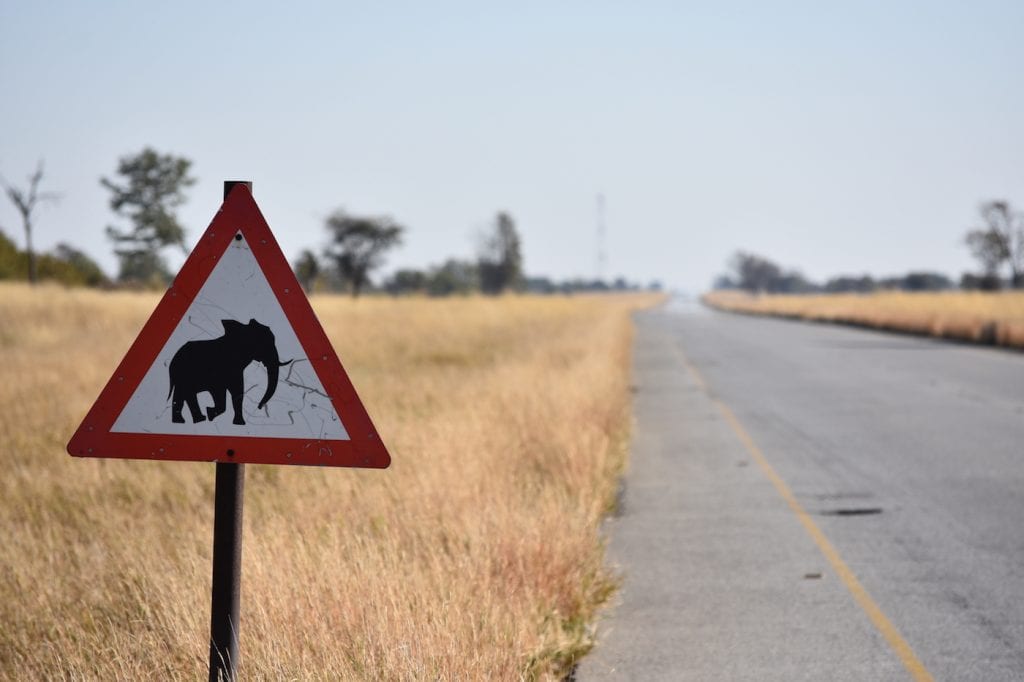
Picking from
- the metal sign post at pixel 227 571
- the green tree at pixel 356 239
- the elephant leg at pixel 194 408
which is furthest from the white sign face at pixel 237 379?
the green tree at pixel 356 239

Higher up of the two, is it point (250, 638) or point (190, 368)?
point (190, 368)

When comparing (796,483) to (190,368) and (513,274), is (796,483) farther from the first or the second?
(513,274)

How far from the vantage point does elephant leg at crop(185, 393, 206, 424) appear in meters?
3.73

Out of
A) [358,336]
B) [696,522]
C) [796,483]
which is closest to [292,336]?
[696,522]

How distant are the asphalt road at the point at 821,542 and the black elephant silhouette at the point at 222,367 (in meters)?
2.35

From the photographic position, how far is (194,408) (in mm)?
3736

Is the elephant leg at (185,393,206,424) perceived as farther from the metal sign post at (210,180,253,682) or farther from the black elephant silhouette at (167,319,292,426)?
the metal sign post at (210,180,253,682)

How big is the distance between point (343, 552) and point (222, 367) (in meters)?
2.27

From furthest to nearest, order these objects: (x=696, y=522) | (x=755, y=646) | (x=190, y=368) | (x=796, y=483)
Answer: (x=796, y=483)
(x=696, y=522)
(x=755, y=646)
(x=190, y=368)

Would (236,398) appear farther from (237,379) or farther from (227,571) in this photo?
(227,571)

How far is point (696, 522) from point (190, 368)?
5820 millimetres

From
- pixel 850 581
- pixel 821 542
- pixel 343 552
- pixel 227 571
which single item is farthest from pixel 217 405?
pixel 821 542

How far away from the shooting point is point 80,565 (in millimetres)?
5941

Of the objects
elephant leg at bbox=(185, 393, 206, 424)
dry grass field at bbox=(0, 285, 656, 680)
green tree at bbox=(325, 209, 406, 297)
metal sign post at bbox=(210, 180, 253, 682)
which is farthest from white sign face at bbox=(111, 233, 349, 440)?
green tree at bbox=(325, 209, 406, 297)
